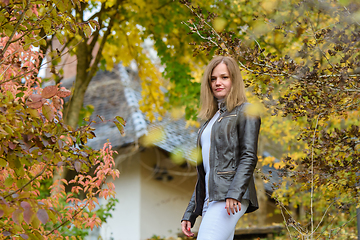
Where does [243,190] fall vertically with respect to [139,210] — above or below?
above

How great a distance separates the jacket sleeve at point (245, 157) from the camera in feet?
7.44

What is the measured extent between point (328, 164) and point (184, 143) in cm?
695

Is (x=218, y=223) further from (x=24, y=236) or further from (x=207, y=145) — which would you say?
(x=24, y=236)

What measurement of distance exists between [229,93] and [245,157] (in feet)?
1.57

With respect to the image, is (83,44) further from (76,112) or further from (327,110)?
(327,110)

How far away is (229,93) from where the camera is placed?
264 cm

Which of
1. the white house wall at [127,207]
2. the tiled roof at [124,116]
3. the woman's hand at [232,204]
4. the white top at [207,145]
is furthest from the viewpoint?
the white house wall at [127,207]

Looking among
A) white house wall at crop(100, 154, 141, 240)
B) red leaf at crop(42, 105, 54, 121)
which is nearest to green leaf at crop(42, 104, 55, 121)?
red leaf at crop(42, 105, 54, 121)

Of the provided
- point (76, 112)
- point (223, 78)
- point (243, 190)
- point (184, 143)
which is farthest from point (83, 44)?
point (243, 190)

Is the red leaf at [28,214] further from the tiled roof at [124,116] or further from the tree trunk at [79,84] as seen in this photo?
the tiled roof at [124,116]

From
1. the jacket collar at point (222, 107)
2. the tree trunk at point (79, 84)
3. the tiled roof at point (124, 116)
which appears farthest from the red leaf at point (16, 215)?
→ the tiled roof at point (124, 116)

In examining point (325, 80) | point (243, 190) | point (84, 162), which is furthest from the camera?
point (325, 80)

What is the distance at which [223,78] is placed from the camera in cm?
269

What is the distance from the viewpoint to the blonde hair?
263 cm
